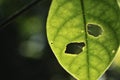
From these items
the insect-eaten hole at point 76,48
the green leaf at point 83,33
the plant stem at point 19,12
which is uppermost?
the plant stem at point 19,12

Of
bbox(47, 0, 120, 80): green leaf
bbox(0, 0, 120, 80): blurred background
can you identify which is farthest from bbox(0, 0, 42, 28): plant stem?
bbox(0, 0, 120, 80): blurred background

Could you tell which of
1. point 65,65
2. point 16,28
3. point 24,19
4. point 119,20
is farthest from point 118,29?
point 16,28

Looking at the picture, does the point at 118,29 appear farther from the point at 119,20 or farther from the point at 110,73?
the point at 110,73

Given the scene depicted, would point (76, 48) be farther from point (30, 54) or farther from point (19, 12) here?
point (30, 54)

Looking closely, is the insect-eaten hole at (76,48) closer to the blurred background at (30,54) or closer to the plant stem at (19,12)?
the plant stem at (19,12)

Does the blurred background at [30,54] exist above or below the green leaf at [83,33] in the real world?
below

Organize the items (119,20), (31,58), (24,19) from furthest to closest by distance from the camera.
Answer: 1. (31,58)
2. (24,19)
3. (119,20)


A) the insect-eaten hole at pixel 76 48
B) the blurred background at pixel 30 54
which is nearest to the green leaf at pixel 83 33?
the insect-eaten hole at pixel 76 48
